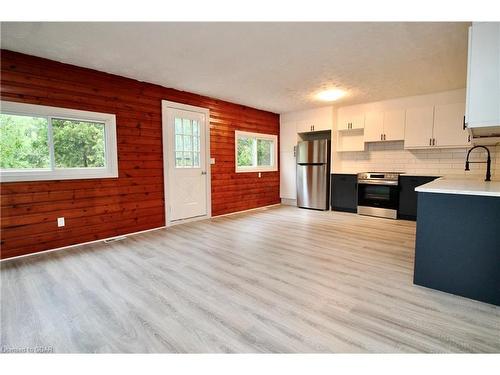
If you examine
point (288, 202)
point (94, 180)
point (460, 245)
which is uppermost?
point (94, 180)

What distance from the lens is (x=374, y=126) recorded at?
538 cm

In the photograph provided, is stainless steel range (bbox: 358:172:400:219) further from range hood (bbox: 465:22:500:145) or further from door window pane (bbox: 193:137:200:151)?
door window pane (bbox: 193:137:200:151)

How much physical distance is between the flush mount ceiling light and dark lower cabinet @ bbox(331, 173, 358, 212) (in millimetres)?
1678

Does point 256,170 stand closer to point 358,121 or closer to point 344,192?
point 344,192

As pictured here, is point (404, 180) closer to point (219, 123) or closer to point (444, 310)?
point (444, 310)

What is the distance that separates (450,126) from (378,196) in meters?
1.72

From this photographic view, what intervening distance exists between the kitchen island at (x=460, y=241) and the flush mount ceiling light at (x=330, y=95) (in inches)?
117

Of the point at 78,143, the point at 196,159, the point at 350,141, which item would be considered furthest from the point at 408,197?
the point at 78,143

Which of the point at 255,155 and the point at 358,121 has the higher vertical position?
the point at 358,121

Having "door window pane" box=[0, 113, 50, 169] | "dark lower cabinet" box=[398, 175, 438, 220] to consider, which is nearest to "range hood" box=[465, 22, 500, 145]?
"dark lower cabinet" box=[398, 175, 438, 220]

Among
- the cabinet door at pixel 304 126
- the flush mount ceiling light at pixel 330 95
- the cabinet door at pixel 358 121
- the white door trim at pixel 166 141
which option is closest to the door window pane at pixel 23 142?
the white door trim at pixel 166 141

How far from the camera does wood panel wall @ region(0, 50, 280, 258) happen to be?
9.86 ft

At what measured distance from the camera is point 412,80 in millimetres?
4086
